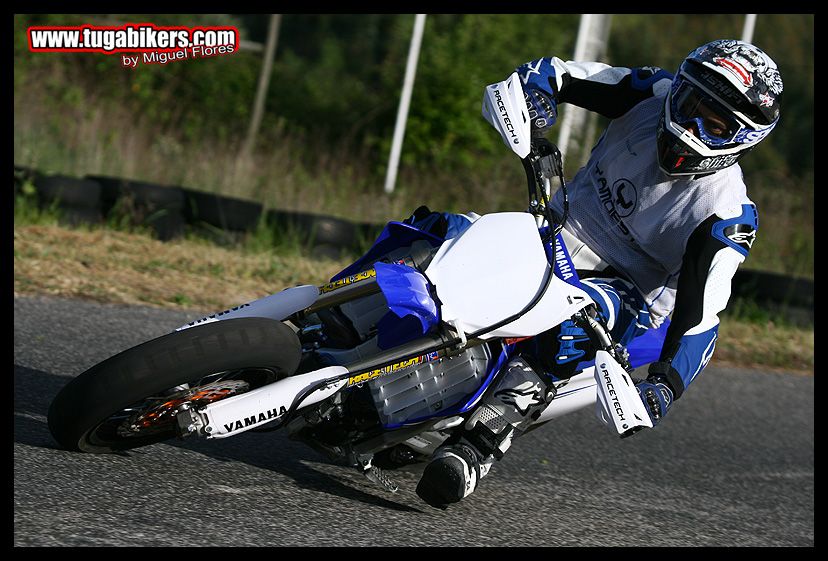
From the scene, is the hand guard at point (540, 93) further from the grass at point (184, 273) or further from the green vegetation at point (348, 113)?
the green vegetation at point (348, 113)

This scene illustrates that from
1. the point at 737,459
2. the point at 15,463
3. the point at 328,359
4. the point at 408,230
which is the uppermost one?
the point at 408,230

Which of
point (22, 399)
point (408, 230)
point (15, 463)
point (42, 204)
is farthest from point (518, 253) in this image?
point (42, 204)

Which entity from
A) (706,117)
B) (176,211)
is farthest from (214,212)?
(706,117)

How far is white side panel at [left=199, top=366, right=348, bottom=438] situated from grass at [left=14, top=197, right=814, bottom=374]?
3.35 m

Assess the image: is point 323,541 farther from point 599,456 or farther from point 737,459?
point 737,459

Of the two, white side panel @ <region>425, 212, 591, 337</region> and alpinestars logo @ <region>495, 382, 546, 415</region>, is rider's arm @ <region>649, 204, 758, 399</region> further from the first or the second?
alpinestars logo @ <region>495, 382, 546, 415</region>

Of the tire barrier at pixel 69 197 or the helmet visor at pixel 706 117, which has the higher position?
the helmet visor at pixel 706 117

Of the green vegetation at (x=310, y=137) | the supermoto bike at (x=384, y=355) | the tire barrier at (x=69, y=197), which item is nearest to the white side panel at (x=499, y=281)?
the supermoto bike at (x=384, y=355)

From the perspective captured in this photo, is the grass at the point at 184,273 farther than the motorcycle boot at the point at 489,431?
Yes

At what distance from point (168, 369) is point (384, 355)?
74 centimetres

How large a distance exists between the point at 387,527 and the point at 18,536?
129 centimetres

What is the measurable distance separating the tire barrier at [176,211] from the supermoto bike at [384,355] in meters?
4.68

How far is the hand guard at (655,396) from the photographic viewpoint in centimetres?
343

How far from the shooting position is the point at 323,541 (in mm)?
3371
